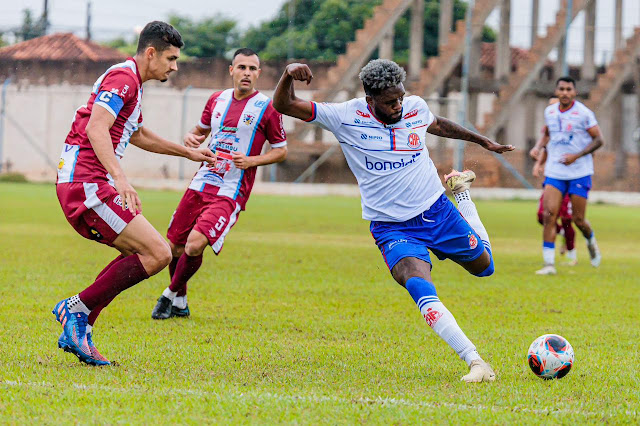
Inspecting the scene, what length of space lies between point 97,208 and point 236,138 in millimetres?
2950

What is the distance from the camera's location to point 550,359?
19.5 ft

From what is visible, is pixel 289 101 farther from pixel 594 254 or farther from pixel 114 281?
pixel 594 254

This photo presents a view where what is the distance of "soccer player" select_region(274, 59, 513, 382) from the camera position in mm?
6277

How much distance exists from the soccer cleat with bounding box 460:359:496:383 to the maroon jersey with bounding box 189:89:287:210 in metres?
3.76

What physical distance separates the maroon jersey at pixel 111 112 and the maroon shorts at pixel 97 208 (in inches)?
2.5

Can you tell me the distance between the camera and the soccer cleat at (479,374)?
5.70 m

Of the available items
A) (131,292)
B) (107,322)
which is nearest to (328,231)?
(131,292)

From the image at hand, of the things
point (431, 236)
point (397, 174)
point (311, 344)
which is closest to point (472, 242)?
point (431, 236)

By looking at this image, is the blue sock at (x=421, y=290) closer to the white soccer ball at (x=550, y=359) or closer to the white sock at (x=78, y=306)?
the white soccer ball at (x=550, y=359)

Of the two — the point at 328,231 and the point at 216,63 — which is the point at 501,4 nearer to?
the point at 216,63

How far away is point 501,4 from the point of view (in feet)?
135

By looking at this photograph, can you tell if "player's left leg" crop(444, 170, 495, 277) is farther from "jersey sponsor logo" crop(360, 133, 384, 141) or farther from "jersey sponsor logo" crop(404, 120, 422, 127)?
"jersey sponsor logo" crop(360, 133, 384, 141)

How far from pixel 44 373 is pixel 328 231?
13951 mm

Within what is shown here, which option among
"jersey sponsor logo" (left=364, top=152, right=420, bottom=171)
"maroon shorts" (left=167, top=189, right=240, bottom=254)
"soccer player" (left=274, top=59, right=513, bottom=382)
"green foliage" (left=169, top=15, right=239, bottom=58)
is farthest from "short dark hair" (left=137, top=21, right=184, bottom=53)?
"green foliage" (left=169, top=15, right=239, bottom=58)
